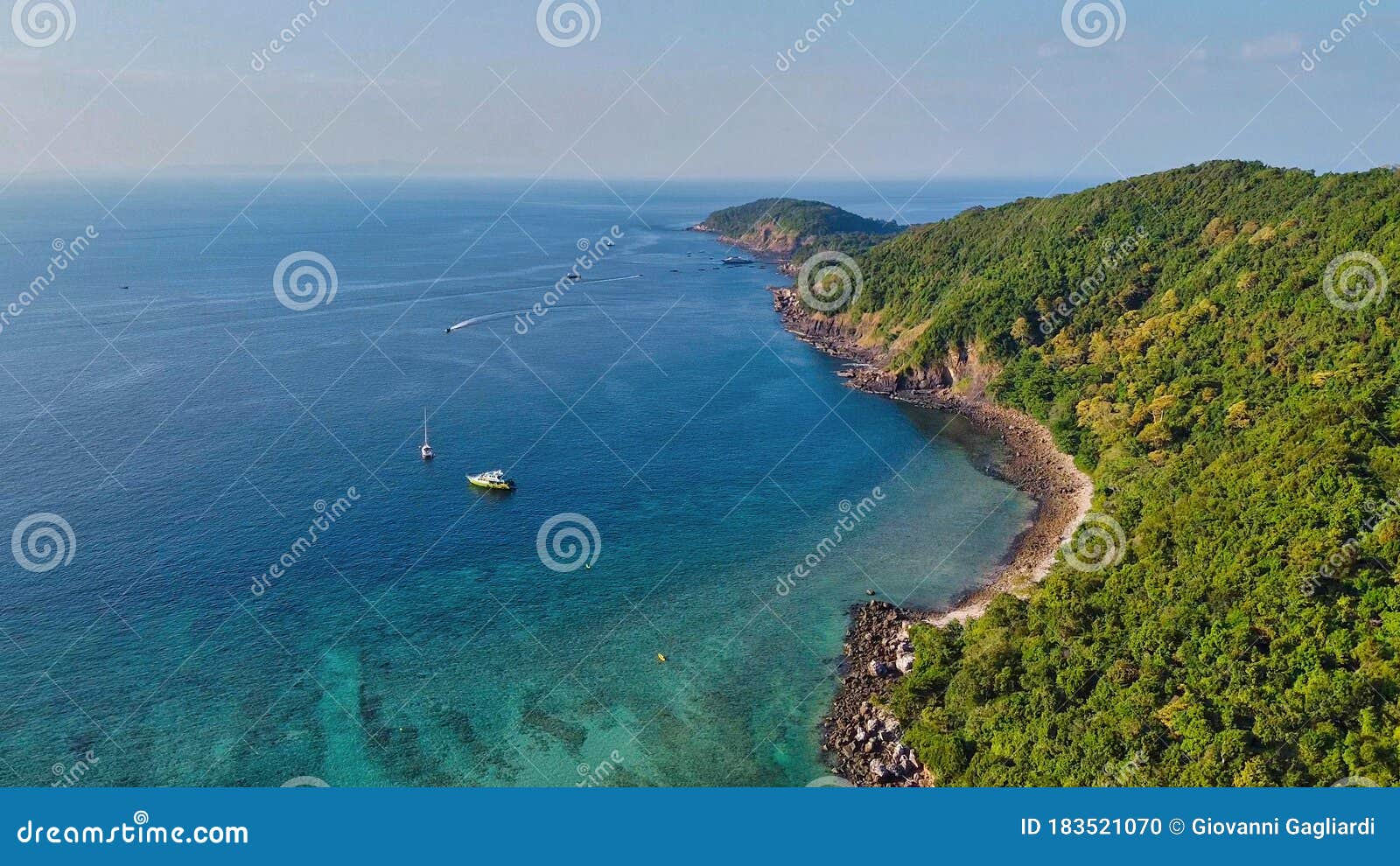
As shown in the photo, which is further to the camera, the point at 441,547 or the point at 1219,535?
the point at 441,547

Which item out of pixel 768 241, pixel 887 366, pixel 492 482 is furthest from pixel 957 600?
pixel 768 241

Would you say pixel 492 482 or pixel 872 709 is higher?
pixel 492 482

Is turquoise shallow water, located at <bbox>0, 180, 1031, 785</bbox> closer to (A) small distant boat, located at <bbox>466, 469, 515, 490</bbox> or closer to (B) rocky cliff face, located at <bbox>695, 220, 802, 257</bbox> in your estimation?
(A) small distant boat, located at <bbox>466, 469, 515, 490</bbox>

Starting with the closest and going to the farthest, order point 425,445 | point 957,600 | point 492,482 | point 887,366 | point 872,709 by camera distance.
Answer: point 872,709
point 957,600
point 492,482
point 425,445
point 887,366

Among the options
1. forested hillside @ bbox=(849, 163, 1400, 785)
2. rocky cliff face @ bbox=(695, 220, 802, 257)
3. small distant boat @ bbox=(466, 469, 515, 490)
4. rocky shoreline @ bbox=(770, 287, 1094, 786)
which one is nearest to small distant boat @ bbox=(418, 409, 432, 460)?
small distant boat @ bbox=(466, 469, 515, 490)

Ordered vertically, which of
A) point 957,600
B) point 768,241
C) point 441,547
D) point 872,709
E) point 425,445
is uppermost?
point 768,241

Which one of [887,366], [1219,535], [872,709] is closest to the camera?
[1219,535]

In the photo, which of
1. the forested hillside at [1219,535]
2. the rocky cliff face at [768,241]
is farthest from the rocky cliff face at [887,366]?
the rocky cliff face at [768,241]

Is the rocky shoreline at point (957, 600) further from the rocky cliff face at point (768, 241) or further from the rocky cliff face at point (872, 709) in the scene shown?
the rocky cliff face at point (768, 241)

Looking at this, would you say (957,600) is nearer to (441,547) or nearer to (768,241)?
(441,547)
